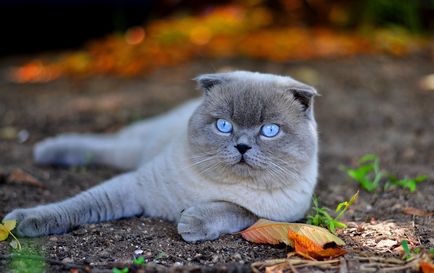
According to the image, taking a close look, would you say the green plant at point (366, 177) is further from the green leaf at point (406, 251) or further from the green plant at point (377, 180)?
the green leaf at point (406, 251)

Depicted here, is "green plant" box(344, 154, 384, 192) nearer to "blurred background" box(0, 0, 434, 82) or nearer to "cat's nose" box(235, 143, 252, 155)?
"cat's nose" box(235, 143, 252, 155)

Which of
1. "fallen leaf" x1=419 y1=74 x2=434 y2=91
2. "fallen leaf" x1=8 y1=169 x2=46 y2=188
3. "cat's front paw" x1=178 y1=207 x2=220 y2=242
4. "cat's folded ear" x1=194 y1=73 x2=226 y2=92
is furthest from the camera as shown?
"fallen leaf" x1=419 y1=74 x2=434 y2=91

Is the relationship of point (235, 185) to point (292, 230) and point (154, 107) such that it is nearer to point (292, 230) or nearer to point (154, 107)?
point (292, 230)

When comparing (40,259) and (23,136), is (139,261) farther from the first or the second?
(23,136)

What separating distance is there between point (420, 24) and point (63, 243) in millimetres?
6259

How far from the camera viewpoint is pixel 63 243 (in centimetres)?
280

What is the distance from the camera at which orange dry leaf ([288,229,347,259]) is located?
2.61 m

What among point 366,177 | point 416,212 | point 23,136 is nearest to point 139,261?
point 416,212

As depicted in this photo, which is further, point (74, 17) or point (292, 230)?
point (74, 17)

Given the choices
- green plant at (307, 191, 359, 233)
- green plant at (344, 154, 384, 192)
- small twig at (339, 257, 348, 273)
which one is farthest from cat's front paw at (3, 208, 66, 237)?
green plant at (344, 154, 384, 192)

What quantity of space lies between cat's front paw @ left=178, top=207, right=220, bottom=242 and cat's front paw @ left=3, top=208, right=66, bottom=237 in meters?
0.63

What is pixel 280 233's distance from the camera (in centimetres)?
280

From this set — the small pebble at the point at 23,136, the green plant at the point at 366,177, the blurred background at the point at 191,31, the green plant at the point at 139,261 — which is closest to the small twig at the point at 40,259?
the green plant at the point at 139,261

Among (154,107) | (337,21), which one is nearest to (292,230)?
(154,107)
